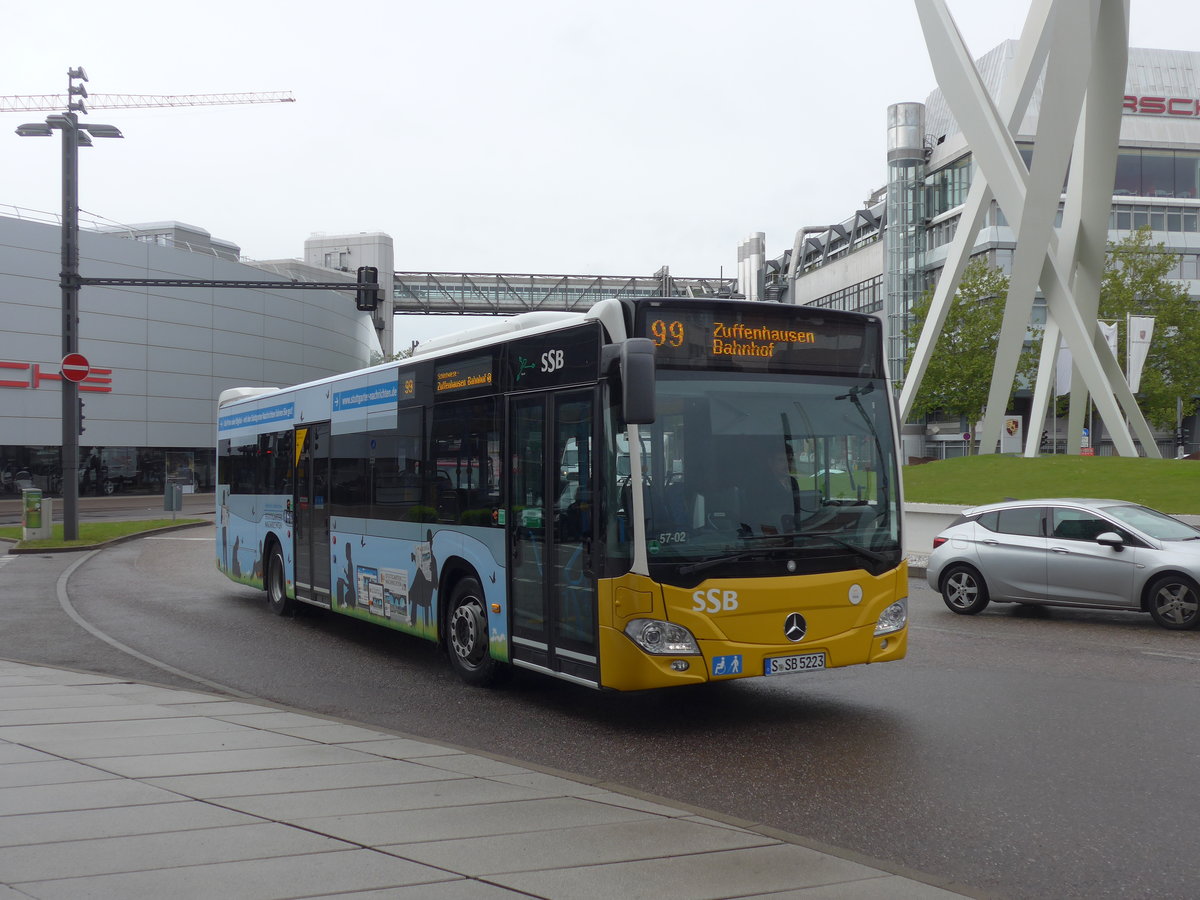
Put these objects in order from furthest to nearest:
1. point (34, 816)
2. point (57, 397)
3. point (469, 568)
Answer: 1. point (57, 397)
2. point (469, 568)
3. point (34, 816)

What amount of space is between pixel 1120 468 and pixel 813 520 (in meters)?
20.6

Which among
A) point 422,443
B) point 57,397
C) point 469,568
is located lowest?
point 469,568

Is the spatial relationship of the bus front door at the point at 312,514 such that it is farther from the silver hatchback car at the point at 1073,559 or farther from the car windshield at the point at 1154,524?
the car windshield at the point at 1154,524

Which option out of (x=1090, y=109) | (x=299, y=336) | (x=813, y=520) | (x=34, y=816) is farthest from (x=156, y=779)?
(x=299, y=336)

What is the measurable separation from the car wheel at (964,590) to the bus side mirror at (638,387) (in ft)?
28.4

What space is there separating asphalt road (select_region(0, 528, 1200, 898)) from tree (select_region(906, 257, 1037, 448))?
143 feet

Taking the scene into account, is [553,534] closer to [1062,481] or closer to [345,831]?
[345,831]

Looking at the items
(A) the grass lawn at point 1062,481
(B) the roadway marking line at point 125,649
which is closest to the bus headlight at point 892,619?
(B) the roadway marking line at point 125,649

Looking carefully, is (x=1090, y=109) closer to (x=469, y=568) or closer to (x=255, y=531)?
(x=255, y=531)

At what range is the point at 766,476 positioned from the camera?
8078 millimetres

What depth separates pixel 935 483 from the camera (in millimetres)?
28812

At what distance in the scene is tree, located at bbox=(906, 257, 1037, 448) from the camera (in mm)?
55812

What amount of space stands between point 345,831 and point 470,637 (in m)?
4.59

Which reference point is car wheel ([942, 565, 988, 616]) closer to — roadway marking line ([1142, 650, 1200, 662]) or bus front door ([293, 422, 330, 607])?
roadway marking line ([1142, 650, 1200, 662])
